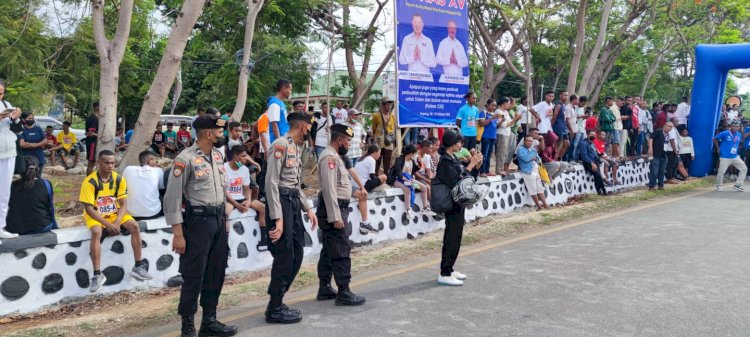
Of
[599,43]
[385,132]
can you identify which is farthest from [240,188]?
[599,43]

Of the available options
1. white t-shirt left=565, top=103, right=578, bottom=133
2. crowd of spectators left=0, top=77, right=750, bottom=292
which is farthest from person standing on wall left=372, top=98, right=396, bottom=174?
white t-shirt left=565, top=103, right=578, bottom=133

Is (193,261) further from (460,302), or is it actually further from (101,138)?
(101,138)

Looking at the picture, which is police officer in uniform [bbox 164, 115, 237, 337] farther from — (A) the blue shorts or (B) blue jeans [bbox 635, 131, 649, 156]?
(B) blue jeans [bbox 635, 131, 649, 156]

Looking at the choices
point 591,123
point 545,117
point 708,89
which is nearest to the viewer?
point 545,117

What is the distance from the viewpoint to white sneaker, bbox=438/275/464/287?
6227mm

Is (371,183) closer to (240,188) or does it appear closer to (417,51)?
(240,188)

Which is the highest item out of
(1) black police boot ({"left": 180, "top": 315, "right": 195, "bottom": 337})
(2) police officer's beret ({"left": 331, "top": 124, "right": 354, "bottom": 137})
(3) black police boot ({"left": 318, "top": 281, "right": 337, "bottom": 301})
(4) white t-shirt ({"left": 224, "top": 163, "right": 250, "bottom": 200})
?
(2) police officer's beret ({"left": 331, "top": 124, "right": 354, "bottom": 137})

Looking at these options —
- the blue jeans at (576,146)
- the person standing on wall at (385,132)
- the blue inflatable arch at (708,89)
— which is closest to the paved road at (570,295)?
the person standing on wall at (385,132)

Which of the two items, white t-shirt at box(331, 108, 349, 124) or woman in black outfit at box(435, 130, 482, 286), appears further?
white t-shirt at box(331, 108, 349, 124)

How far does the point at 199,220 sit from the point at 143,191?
2580 millimetres

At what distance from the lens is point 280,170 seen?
5160mm

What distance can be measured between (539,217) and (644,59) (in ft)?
83.2

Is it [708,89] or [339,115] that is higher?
[708,89]

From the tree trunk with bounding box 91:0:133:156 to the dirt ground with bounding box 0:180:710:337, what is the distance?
3.67m
